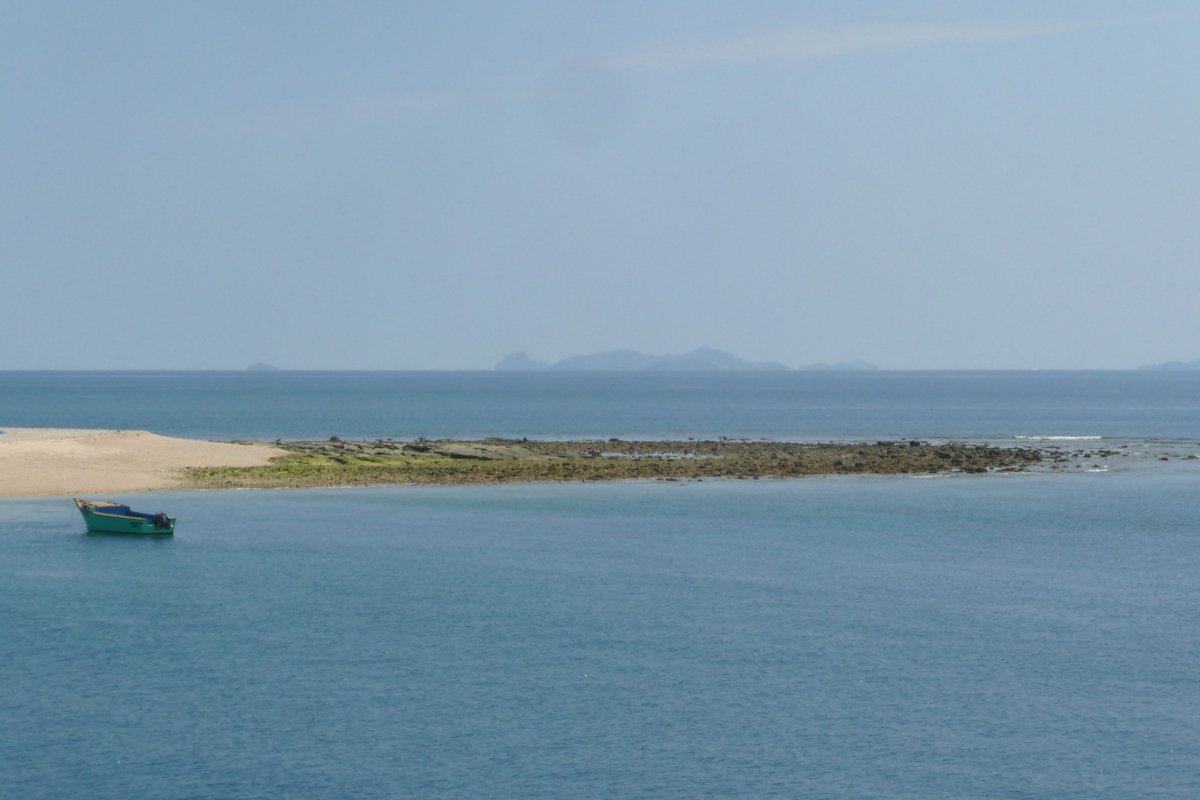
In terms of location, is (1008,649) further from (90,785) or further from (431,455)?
(431,455)

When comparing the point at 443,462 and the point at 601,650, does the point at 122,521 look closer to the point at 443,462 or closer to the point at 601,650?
the point at 601,650

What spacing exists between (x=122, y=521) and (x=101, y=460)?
84.3ft

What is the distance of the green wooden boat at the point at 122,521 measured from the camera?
163 ft

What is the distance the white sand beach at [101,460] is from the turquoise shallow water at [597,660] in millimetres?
10320

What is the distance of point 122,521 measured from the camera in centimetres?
5012

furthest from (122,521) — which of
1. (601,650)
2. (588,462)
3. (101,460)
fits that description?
(588,462)

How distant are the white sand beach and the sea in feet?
12.5

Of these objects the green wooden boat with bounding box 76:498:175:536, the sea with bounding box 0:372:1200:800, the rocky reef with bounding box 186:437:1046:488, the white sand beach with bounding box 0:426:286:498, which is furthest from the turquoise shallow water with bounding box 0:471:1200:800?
the rocky reef with bounding box 186:437:1046:488

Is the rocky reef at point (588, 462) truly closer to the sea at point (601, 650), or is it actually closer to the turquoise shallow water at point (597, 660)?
the sea at point (601, 650)

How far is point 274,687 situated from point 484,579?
13.6 metres

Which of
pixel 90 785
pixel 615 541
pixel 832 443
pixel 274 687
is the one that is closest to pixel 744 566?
pixel 615 541

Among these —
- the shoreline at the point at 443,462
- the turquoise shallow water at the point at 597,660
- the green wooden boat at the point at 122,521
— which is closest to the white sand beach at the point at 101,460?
the shoreline at the point at 443,462

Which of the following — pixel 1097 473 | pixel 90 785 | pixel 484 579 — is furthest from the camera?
pixel 1097 473

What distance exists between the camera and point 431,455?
81.0m
